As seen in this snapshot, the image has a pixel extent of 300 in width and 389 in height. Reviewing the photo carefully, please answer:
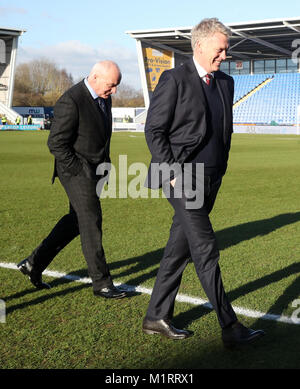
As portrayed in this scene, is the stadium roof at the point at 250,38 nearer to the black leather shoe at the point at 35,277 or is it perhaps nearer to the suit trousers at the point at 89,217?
the suit trousers at the point at 89,217

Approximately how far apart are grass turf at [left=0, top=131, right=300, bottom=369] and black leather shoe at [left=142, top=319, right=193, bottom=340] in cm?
6

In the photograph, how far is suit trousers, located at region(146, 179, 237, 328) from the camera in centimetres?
341

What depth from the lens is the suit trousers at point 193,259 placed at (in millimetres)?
3406

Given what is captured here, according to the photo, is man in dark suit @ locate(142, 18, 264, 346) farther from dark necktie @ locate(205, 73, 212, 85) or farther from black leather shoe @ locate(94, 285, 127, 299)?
black leather shoe @ locate(94, 285, 127, 299)

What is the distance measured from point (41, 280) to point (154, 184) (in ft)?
5.47

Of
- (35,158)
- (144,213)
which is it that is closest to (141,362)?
(144,213)

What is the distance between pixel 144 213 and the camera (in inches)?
339

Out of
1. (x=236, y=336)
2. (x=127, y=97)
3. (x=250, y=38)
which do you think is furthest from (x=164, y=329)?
(x=127, y=97)

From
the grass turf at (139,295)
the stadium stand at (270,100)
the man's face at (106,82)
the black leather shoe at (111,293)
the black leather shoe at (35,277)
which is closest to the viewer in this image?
the grass turf at (139,295)

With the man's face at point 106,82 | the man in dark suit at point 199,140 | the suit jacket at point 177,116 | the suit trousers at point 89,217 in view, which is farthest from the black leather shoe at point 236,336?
the man's face at point 106,82

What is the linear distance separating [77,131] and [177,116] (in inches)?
48.0

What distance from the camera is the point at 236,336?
3355 millimetres

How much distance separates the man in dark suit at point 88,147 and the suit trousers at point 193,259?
75 cm
